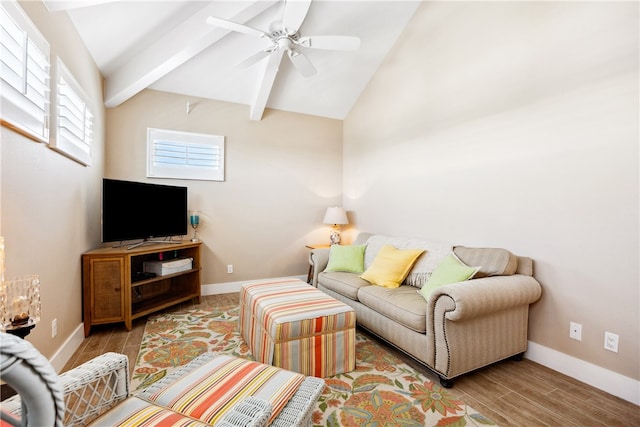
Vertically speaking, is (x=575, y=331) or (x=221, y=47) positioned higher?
(x=221, y=47)

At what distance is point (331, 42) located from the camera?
265 centimetres

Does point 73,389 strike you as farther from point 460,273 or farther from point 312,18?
point 312,18

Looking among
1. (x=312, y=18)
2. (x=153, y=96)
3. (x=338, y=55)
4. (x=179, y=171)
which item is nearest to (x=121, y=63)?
(x=153, y=96)

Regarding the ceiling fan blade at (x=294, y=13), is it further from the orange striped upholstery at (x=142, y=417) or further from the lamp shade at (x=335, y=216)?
the orange striped upholstery at (x=142, y=417)

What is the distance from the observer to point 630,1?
1.87m

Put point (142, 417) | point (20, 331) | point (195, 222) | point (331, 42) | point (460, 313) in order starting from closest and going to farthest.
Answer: point (142, 417) < point (20, 331) < point (460, 313) < point (331, 42) < point (195, 222)

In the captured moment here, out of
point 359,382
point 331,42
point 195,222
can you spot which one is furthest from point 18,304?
point 331,42

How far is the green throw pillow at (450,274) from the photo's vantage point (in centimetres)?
225

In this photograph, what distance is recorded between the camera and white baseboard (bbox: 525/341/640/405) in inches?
72.7

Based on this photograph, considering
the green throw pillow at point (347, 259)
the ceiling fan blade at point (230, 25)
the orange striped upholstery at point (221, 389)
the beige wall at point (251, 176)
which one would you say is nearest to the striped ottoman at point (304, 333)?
the orange striped upholstery at point (221, 389)

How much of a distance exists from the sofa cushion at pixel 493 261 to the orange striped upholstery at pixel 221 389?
65.3 inches

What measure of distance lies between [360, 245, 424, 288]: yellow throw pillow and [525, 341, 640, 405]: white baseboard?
1.07m

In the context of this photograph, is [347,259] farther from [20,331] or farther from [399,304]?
[20,331]

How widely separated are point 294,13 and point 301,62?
1.60ft
